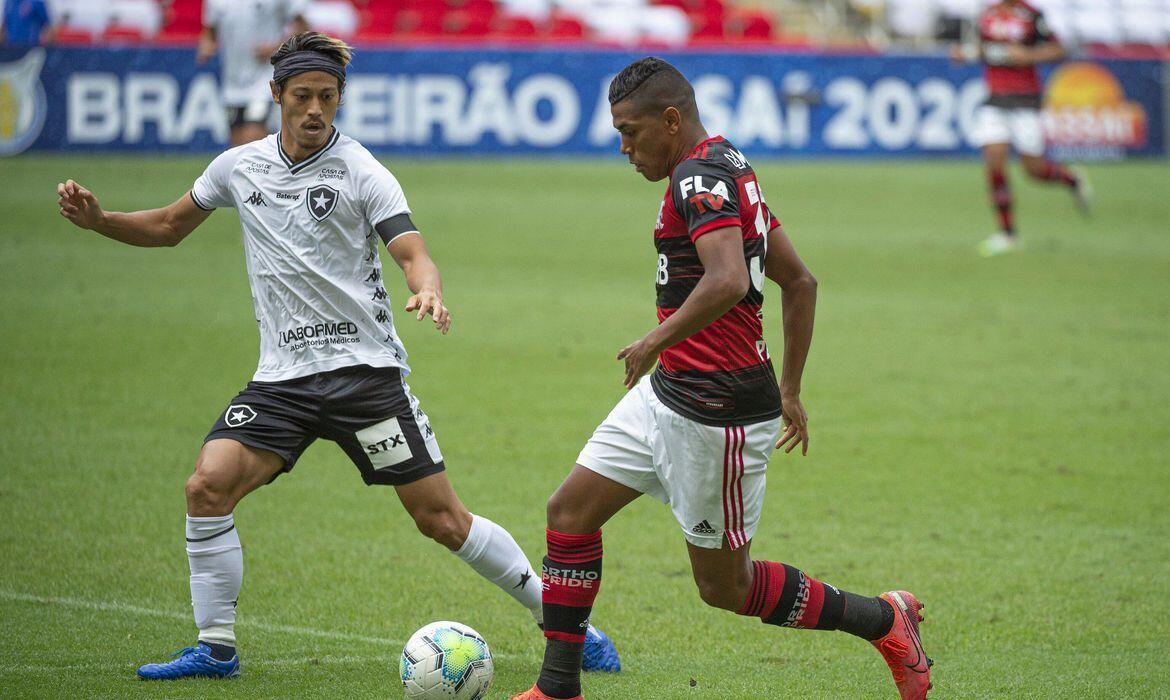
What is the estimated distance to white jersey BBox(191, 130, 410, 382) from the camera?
16.2 ft

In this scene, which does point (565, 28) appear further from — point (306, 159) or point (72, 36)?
point (306, 159)

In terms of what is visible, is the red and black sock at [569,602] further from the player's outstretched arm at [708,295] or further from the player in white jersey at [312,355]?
the player's outstretched arm at [708,295]

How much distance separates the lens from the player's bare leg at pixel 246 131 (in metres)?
13.6

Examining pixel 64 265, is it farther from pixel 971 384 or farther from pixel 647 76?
pixel 647 76

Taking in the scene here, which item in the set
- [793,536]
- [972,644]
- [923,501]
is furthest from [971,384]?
[972,644]

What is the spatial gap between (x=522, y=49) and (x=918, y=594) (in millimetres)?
18158

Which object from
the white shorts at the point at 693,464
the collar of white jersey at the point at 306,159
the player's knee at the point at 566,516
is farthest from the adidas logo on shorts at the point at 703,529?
the collar of white jersey at the point at 306,159

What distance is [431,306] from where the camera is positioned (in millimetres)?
4461

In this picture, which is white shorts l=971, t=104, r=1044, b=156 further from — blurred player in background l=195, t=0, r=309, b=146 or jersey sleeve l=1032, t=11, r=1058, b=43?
blurred player in background l=195, t=0, r=309, b=146

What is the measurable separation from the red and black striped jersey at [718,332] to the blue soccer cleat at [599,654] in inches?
41.4

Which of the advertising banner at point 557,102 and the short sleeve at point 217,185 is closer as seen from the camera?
the short sleeve at point 217,185

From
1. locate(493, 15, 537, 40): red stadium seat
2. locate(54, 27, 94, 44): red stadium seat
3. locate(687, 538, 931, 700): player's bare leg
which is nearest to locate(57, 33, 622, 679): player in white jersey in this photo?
locate(687, 538, 931, 700): player's bare leg

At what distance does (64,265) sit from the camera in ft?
44.5

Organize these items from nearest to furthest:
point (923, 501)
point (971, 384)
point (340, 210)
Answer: point (340, 210) < point (923, 501) < point (971, 384)
